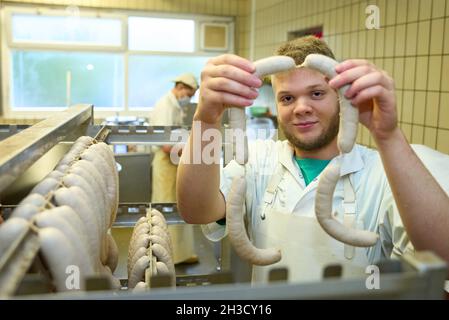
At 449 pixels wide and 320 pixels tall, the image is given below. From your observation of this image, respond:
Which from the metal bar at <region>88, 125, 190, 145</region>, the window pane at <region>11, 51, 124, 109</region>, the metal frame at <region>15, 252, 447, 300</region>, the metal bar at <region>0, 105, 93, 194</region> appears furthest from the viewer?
the window pane at <region>11, 51, 124, 109</region>

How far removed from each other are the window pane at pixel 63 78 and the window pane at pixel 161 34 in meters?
0.31

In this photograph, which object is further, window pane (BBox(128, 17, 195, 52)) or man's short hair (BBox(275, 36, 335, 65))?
window pane (BBox(128, 17, 195, 52))

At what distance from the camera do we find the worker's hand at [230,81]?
2.60ft

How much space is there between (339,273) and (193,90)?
3574 mm

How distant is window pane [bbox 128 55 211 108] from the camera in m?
5.33

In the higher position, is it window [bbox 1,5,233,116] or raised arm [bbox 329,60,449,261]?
window [bbox 1,5,233,116]

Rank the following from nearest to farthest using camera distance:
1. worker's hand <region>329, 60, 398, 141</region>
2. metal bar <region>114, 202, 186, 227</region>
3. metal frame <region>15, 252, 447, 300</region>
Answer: metal frame <region>15, 252, 447, 300</region>
worker's hand <region>329, 60, 398, 141</region>
metal bar <region>114, 202, 186, 227</region>

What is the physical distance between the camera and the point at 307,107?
1.13 m

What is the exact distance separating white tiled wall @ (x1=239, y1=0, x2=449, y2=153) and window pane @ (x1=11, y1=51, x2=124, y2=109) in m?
2.78

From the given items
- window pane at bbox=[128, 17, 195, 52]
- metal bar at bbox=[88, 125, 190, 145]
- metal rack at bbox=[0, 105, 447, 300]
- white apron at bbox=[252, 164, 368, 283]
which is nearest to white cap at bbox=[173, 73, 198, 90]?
window pane at bbox=[128, 17, 195, 52]

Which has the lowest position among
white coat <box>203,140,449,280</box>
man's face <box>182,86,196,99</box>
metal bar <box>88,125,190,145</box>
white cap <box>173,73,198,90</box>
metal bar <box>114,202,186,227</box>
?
metal bar <box>114,202,186,227</box>

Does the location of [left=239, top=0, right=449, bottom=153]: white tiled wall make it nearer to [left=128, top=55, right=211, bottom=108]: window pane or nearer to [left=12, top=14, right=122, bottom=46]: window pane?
[left=128, top=55, right=211, bottom=108]: window pane

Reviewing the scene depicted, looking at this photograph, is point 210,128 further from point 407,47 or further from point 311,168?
point 407,47
